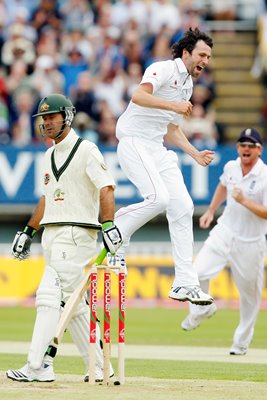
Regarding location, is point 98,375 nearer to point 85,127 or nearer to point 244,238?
point 244,238

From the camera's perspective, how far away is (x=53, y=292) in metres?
8.51

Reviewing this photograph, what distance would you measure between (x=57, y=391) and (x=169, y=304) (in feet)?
32.8

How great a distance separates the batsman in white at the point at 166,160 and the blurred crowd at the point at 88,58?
9106 millimetres

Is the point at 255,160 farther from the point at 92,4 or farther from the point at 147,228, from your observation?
the point at 92,4

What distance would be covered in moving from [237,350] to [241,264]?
0.84 metres

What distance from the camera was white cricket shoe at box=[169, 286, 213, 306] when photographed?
9.56m

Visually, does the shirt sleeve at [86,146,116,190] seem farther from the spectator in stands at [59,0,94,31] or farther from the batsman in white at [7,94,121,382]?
the spectator in stands at [59,0,94,31]

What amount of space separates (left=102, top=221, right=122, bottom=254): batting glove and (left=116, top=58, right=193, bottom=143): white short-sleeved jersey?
1.56 m

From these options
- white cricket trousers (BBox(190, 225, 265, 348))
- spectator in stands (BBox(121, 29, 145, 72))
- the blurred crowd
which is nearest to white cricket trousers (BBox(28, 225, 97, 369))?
white cricket trousers (BBox(190, 225, 265, 348))

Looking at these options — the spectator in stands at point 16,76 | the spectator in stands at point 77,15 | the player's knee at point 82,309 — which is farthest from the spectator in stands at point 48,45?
the player's knee at point 82,309

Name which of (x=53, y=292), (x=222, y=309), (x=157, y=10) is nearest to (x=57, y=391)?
(x=53, y=292)

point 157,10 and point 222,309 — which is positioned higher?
point 157,10

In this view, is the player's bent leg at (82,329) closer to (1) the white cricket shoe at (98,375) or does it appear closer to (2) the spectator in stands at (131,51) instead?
(1) the white cricket shoe at (98,375)

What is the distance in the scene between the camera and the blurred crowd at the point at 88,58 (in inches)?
757
